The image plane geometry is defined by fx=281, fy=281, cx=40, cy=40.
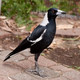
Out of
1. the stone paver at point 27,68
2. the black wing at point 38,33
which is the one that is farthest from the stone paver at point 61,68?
the black wing at point 38,33

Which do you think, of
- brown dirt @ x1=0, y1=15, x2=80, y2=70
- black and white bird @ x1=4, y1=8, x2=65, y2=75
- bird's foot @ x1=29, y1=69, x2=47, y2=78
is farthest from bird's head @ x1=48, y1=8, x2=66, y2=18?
brown dirt @ x1=0, y1=15, x2=80, y2=70

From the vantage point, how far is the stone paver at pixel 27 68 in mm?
3914

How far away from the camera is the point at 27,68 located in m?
4.22

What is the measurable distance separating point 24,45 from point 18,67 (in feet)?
1.30

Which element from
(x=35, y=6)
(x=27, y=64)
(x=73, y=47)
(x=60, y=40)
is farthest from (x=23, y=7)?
(x=27, y=64)

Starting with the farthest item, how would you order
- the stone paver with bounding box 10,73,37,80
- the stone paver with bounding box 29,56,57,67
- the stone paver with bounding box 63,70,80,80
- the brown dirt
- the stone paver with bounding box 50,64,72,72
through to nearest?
the brown dirt → the stone paver with bounding box 29,56,57,67 → the stone paver with bounding box 50,64,72,72 → the stone paver with bounding box 63,70,80,80 → the stone paver with bounding box 10,73,37,80

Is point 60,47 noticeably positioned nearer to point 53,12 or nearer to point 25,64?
point 25,64

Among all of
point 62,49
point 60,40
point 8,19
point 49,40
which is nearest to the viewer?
point 49,40

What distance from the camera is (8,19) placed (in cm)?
641

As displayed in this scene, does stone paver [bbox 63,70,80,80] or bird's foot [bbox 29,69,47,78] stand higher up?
bird's foot [bbox 29,69,47,78]

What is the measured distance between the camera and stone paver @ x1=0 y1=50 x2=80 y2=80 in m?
3.91

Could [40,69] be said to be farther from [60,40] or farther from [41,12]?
[41,12]

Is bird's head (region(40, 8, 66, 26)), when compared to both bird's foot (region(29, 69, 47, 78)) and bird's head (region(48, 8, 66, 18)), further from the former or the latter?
bird's foot (region(29, 69, 47, 78))

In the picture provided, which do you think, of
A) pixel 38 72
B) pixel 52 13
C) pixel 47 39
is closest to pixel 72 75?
pixel 38 72
